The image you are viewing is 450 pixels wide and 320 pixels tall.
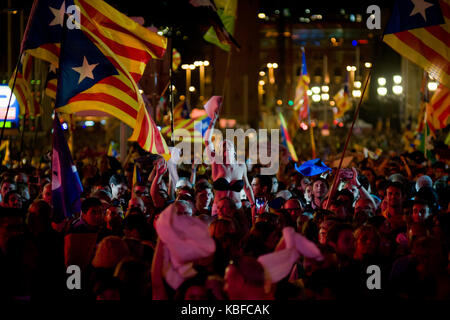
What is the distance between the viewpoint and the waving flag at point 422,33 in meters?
9.08

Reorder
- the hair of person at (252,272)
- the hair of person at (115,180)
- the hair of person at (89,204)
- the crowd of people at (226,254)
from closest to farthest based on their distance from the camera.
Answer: the hair of person at (252,272) → the crowd of people at (226,254) → the hair of person at (89,204) → the hair of person at (115,180)

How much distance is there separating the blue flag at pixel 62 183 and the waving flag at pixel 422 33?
3.98m

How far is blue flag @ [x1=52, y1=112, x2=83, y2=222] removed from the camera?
26.0 ft

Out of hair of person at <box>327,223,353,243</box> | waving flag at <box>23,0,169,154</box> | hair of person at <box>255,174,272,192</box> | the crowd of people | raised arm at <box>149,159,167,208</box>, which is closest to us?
the crowd of people

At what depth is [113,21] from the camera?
32.5ft

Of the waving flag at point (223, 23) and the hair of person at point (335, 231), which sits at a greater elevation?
the waving flag at point (223, 23)

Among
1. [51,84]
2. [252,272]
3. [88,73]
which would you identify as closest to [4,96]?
[51,84]

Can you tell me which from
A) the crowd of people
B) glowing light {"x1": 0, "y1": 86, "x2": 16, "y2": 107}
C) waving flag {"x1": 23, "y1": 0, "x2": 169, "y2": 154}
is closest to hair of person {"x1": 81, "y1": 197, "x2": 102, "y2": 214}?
the crowd of people

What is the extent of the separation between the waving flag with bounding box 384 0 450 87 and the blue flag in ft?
13.0

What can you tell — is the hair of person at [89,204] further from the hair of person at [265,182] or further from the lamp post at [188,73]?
the lamp post at [188,73]

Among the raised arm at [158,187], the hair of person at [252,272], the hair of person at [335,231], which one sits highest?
the raised arm at [158,187]

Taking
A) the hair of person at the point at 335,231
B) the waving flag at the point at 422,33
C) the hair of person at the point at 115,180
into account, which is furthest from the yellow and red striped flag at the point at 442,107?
the hair of person at the point at 335,231

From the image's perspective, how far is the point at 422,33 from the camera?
29.9 feet

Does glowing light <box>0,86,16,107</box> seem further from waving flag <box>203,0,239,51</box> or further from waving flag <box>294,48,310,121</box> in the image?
waving flag <box>294,48,310,121</box>
